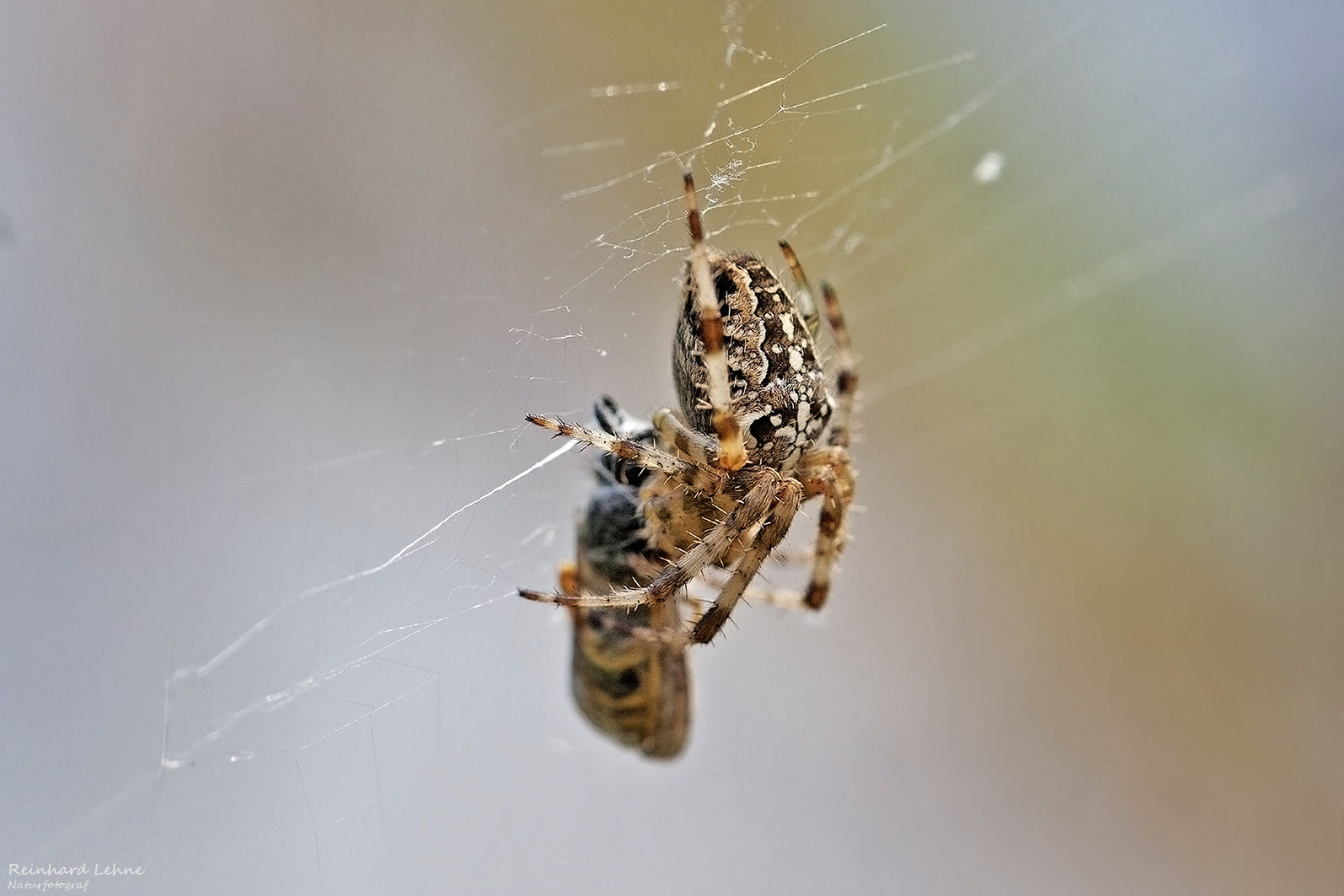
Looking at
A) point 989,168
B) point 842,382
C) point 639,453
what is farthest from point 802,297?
point 989,168

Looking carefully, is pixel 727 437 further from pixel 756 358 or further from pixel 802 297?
pixel 802 297

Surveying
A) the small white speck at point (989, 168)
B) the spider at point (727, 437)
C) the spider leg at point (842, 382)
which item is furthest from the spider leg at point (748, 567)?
the small white speck at point (989, 168)

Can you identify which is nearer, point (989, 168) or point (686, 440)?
point (686, 440)

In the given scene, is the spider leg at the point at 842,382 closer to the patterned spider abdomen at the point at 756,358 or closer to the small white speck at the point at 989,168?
the patterned spider abdomen at the point at 756,358

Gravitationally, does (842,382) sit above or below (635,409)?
below

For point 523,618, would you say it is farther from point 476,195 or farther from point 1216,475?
point 1216,475
